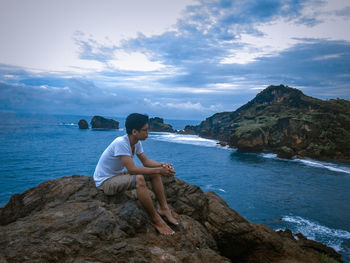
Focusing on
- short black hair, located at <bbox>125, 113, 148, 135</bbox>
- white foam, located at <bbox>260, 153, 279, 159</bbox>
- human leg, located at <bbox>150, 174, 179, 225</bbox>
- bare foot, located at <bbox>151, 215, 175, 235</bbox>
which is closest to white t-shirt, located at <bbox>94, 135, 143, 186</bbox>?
short black hair, located at <bbox>125, 113, 148, 135</bbox>

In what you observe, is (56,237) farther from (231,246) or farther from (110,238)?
(231,246)

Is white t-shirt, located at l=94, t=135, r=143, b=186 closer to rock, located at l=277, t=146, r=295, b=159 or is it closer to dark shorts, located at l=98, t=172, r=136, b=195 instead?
dark shorts, located at l=98, t=172, r=136, b=195

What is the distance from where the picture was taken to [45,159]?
47.5 meters

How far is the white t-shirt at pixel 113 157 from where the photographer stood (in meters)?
5.39

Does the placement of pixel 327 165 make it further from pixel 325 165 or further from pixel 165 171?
pixel 165 171

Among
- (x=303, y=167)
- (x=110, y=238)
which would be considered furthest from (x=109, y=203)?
(x=303, y=167)

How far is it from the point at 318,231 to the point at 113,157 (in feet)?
68.1

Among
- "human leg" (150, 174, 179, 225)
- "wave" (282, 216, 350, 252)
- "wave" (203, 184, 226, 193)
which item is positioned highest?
"human leg" (150, 174, 179, 225)

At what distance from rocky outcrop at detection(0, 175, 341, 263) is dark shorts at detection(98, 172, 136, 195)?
34cm

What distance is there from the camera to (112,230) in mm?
4746

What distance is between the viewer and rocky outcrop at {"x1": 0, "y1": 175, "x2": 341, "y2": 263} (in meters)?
4.03

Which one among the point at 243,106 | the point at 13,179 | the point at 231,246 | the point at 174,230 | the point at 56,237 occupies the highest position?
the point at 243,106

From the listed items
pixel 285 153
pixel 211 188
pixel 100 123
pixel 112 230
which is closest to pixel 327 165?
pixel 285 153

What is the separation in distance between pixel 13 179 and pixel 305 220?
36.8 metres
